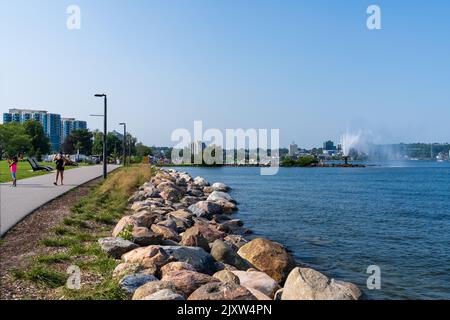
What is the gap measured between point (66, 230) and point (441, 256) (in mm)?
10847

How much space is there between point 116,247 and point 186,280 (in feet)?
8.09

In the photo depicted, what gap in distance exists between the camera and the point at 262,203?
2753 centimetres

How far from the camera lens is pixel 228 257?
969 cm

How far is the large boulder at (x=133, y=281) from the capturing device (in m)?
6.47

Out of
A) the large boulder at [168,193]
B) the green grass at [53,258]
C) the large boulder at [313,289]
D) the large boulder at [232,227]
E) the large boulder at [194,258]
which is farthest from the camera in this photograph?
the large boulder at [168,193]

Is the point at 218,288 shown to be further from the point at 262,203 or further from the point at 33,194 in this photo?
the point at 262,203

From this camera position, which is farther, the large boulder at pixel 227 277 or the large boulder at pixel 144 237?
the large boulder at pixel 144 237

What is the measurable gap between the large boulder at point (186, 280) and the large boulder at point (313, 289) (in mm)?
1286

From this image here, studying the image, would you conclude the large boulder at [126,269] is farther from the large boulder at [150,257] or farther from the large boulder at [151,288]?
the large boulder at [151,288]

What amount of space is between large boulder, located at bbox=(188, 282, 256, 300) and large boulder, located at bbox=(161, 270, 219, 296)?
16.2 inches

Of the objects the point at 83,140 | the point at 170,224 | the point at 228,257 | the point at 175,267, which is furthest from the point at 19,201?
the point at 83,140

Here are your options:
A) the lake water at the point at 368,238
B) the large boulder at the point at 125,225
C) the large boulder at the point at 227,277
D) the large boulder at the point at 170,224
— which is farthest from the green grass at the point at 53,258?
the lake water at the point at 368,238

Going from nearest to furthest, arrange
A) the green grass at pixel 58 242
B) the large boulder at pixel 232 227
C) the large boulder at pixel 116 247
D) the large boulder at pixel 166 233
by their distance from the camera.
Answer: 1. the large boulder at pixel 116 247
2. the green grass at pixel 58 242
3. the large boulder at pixel 166 233
4. the large boulder at pixel 232 227
